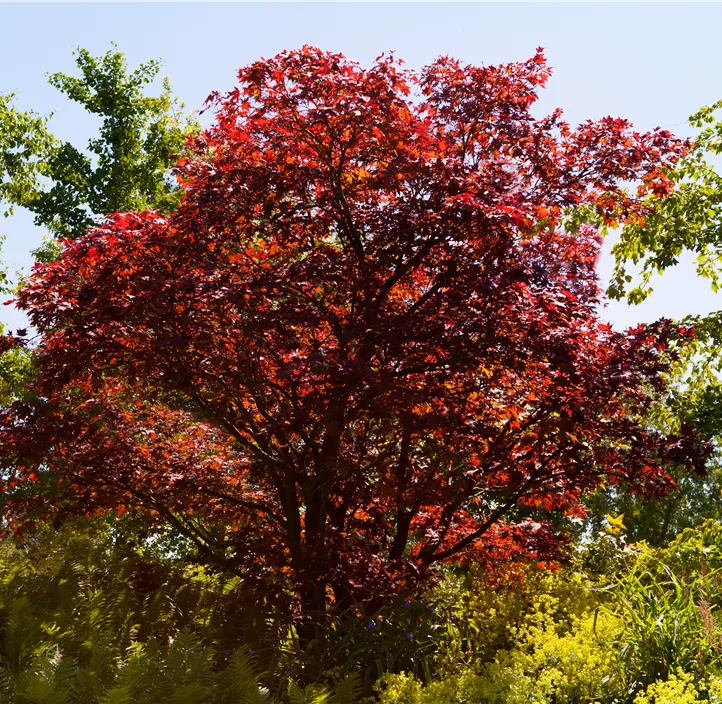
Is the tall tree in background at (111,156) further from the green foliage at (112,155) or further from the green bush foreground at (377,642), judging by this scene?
the green bush foreground at (377,642)

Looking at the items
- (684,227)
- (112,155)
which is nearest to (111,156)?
(112,155)

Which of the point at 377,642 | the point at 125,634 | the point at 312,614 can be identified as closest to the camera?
the point at 377,642

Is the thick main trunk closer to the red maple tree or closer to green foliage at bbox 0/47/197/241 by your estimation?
the red maple tree

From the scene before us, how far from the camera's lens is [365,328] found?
700 cm

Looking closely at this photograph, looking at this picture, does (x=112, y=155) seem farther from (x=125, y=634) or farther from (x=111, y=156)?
(x=125, y=634)

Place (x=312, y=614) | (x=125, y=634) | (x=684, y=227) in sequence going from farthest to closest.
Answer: (x=684, y=227) < (x=312, y=614) < (x=125, y=634)

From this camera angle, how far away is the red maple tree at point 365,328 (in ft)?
23.0

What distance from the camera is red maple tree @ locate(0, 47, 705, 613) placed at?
702 cm

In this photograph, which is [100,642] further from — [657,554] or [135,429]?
[657,554]

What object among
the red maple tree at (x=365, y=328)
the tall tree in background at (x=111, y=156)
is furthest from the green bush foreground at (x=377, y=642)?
the tall tree in background at (x=111, y=156)

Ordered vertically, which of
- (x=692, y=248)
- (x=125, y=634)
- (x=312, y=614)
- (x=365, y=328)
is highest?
(x=692, y=248)

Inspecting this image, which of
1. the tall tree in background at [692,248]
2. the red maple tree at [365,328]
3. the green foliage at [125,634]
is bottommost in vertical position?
the green foliage at [125,634]

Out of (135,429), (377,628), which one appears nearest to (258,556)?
(377,628)

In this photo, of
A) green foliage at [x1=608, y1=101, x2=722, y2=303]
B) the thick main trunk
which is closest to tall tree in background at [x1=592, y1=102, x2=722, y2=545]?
A: green foliage at [x1=608, y1=101, x2=722, y2=303]
